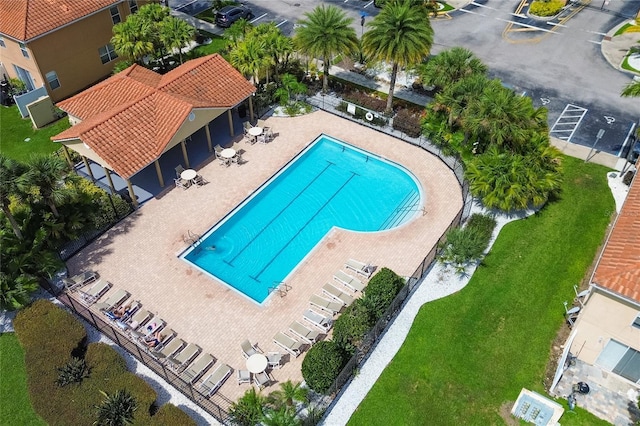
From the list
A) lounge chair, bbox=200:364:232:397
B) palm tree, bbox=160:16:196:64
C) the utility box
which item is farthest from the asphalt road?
lounge chair, bbox=200:364:232:397

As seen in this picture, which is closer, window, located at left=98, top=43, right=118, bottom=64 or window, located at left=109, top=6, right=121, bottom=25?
window, located at left=109, top=6, right=121, bottom=25

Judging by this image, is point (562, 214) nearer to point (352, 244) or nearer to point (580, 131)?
point (580, 131)

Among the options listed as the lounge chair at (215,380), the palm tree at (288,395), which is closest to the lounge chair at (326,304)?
the palm tree at (288,395)

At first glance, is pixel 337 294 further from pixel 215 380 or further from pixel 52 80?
pixel 52 80

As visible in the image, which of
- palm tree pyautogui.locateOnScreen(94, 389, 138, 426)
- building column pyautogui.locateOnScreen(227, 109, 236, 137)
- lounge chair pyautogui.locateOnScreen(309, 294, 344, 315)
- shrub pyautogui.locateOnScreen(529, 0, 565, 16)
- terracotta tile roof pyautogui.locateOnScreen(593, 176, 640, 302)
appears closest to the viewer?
palm tree pyautogui.locateOnScreen(94, 389, 138, 426)

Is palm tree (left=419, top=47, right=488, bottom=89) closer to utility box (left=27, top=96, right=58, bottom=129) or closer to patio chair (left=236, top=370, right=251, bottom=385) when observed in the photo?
patio chair (left=236, top=370, right=251, bottom=385)

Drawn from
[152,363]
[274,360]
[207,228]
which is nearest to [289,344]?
[274,360]
